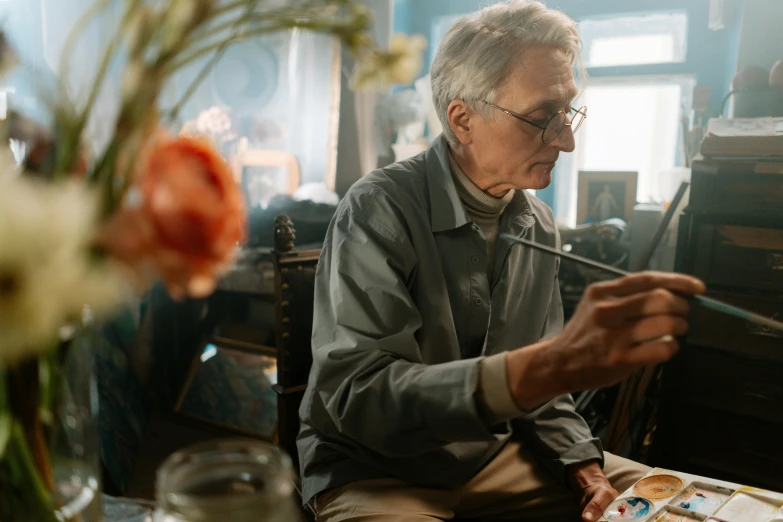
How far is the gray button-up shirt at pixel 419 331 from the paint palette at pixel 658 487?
20 centimetres

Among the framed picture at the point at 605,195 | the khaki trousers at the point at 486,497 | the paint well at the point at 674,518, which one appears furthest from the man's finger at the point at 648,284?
the framed picture at the point at 605,195

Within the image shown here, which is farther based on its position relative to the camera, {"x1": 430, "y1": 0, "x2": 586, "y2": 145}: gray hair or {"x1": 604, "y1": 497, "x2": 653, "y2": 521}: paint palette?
{"x1": 430, "y1": 0, "x2": 586, "y2": 145}: gray hair

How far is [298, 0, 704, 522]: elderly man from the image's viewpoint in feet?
2.93

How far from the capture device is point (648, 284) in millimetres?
616

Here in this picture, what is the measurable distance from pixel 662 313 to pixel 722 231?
120 centimetres

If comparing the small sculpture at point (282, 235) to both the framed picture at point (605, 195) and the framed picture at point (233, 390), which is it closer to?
the framed picture at point (233, 390)

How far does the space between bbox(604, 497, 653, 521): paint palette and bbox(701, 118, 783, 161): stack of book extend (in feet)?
3.71

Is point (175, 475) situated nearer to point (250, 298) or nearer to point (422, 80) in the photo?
point (422, 80)

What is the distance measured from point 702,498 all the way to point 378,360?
45 centimetres

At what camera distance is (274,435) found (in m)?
2.19

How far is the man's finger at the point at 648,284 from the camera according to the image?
61 cm

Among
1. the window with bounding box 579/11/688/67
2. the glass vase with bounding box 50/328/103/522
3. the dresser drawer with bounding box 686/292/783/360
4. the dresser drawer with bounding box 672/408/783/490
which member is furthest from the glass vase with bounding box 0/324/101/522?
Result: the window with bounding box 579/11/688/67

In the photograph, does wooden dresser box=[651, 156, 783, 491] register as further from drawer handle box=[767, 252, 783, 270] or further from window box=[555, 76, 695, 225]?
window box=[555, 76, 695, 225]

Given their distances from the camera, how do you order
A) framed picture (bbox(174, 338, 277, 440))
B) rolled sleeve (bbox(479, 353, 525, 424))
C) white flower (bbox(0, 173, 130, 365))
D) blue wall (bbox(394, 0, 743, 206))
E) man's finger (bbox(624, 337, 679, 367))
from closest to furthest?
white flower (bbox(0, 173, 130, 365)), man's finger (bbox(624, 337, 679, 367)), rolled sleeve (bbox(479, 353, 525, 424)), blue wall (bbox(394, 0, 743, 206)), framed picture (bbox(174, 338, 277, 440))
